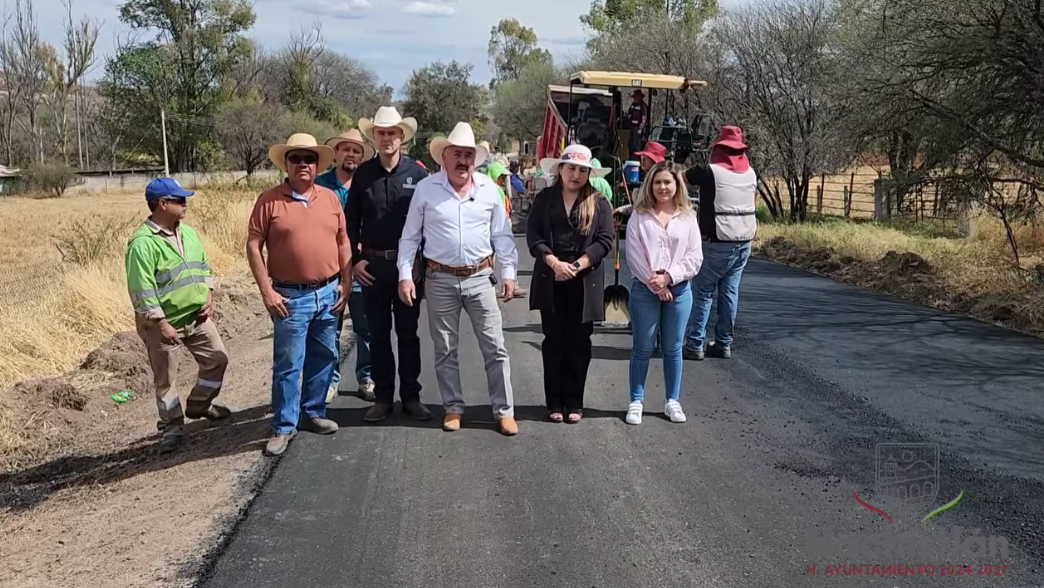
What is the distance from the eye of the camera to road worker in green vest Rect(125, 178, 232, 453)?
5344 mm

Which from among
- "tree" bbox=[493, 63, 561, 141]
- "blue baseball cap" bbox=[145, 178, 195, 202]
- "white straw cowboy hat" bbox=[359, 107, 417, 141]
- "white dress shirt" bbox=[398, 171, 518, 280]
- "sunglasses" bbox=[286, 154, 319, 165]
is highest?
"tree" bbox=[493, 63, 561, 141]

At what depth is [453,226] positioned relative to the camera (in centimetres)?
527

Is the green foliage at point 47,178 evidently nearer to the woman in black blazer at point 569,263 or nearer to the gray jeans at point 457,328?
the gray jeans at point 457,328

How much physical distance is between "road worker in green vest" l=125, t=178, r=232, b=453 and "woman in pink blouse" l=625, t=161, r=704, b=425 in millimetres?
2914

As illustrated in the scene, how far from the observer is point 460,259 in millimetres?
5320

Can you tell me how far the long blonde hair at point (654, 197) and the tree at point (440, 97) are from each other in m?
59.7

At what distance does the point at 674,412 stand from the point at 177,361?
134 inches

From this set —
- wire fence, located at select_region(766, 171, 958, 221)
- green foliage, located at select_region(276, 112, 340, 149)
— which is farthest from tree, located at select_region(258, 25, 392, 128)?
wire fence, located at select_region(766, 171, 958, 221)

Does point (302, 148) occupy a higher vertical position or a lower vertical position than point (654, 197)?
higher

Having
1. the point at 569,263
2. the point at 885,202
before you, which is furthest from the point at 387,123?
the point at 885,202

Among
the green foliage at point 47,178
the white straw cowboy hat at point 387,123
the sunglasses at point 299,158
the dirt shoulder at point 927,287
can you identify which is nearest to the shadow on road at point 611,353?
the white straw cowboy hat at point 387,123

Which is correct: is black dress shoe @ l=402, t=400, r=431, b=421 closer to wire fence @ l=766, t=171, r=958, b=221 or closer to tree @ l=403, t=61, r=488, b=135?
wire fence @ l=766, t=171, r=958, b=221

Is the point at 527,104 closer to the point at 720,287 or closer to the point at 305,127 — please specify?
the point at 305,127

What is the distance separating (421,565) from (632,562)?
3.09 feet
